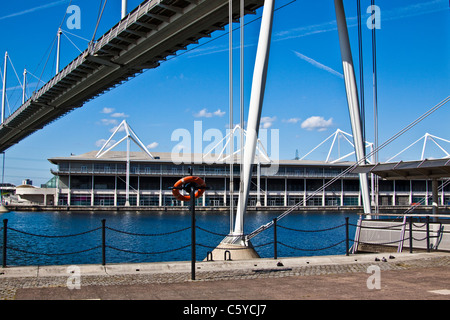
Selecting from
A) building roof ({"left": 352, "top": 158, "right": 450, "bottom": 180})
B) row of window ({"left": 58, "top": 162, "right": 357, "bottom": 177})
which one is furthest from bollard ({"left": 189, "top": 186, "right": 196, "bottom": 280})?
row of window ({"left": 58, "top": 162, "right": 357, "bottom": 177})

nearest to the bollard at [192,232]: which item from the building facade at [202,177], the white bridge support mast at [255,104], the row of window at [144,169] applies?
the white bridge support mast at [255,104]

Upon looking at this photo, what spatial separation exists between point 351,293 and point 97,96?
34.1 meters

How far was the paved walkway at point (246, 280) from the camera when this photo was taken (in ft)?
27.7

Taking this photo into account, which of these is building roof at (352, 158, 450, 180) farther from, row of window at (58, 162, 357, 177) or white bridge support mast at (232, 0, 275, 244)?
row of window at (58, 162, 357, 177)

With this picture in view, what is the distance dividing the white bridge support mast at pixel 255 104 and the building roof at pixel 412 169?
5.16 m

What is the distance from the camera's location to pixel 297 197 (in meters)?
109

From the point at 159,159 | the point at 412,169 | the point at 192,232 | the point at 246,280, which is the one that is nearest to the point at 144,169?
the point at 159,159

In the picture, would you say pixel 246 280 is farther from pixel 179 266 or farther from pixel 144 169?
pixel 144 169

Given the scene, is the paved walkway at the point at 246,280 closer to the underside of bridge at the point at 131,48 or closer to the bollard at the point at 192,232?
the bollard at the point at 192,232

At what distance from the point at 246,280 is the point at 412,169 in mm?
9540
